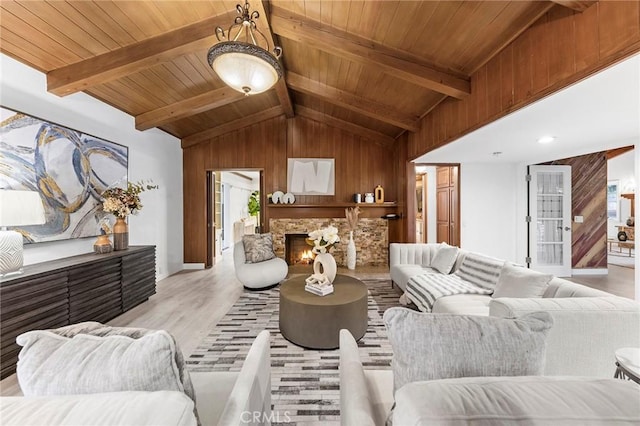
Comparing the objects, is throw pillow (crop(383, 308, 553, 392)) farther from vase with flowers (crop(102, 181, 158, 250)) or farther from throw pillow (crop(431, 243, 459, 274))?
vase with flowers (crop(102, 181, 158, 250))

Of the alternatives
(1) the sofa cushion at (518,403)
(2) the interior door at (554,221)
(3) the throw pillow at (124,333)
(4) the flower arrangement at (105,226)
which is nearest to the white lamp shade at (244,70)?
(3) the throw pillow at (124,333)

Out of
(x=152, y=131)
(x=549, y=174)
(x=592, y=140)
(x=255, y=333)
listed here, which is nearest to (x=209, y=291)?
(x=255, y=333)

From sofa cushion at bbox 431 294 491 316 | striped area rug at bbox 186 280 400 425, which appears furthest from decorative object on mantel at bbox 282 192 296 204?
sofa cushion at bbox 431 294 491 316

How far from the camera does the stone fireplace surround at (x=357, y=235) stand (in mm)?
5766

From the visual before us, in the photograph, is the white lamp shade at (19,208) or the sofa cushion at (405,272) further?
the sofa cushion at (405,272)

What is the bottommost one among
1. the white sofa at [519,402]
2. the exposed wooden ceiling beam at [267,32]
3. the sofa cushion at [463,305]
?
the sofa cushion at [463,305]

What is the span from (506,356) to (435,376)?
0.83ft

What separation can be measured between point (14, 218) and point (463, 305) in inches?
143

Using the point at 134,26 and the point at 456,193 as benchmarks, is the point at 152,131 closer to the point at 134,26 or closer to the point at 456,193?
the point at 134,26

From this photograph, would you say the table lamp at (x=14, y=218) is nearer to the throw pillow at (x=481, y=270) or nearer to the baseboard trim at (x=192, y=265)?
the baseboard trim at (x=192, y=265)

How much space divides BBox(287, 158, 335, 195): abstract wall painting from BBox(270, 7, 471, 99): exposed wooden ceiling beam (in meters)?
3.11

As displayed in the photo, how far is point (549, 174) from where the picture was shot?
4941 mm

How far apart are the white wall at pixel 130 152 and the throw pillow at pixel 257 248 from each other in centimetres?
171

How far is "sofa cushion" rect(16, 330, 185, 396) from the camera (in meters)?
0.73
